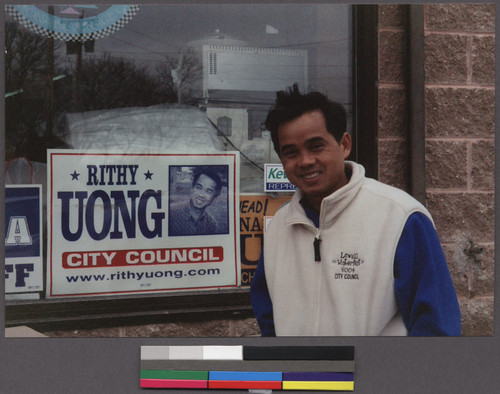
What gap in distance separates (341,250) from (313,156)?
1.86ft

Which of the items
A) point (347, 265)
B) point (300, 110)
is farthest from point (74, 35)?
point (347, 265)

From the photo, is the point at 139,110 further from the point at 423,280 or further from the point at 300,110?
the point at 423,280

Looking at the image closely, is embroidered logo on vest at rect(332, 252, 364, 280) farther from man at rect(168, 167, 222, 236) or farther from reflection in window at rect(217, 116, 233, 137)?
reflection in window at rect(217, 116, 233, 137)

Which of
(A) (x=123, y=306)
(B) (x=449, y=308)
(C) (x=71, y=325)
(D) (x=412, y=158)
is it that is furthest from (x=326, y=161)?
(C) (x=71, y=325)

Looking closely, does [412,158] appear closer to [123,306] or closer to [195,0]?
[195,0]

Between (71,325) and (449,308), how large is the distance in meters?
2.30

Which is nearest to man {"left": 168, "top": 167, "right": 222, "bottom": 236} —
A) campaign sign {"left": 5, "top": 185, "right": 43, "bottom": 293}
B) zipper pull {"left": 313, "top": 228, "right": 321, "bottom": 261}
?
zipper pull {"left": 313, "top": 228, "right": 321, "bottom": 261}

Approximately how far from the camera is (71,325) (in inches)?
149

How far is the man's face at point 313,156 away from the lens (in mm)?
3443

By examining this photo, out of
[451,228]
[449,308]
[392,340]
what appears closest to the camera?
[449,308]

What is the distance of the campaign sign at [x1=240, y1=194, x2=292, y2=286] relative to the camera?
3.80 m

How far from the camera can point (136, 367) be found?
12.4 feet

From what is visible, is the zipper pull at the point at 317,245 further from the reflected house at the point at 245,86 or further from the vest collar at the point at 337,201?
the reflected house at the point at 245,86

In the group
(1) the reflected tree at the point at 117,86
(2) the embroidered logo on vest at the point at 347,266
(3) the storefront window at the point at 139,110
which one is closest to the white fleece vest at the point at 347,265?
(2) the embroidered logo on vest at the point at 347,266
